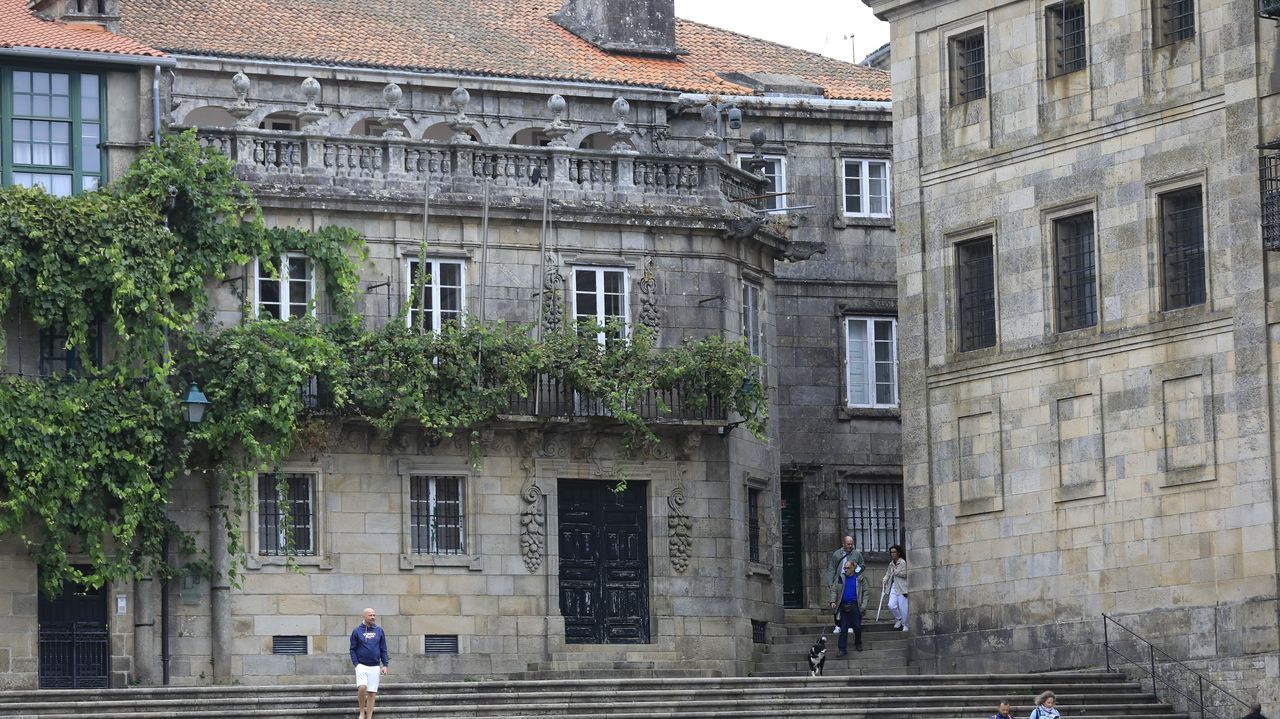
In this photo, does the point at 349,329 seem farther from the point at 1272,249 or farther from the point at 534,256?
the point at 1272,249

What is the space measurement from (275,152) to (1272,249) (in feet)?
48.0

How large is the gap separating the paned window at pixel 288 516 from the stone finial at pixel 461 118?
587cm

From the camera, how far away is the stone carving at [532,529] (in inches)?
1885

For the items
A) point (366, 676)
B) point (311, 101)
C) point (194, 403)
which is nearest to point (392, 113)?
point (311, 101)

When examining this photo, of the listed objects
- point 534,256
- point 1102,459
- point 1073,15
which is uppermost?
point 1073,15

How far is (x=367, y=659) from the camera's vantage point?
3872cm

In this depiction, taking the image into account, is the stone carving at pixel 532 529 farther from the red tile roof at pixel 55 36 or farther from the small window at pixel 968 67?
the small window at pixel 968 67

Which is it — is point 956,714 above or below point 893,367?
below

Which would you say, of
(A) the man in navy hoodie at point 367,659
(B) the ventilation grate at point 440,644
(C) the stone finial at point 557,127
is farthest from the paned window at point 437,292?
(A) the man in navy hoodie at point 367,659

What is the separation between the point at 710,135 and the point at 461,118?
13.2 feet

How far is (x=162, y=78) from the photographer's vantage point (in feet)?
155

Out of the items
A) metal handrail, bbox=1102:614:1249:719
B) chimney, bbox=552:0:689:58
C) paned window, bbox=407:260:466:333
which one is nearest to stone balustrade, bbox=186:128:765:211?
paned window, bbox=407:260:466:333

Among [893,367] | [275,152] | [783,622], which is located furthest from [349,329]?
[893,367]

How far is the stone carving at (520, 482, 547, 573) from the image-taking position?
4788 cm
